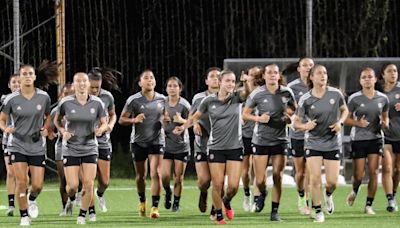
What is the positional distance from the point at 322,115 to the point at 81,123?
310 cm

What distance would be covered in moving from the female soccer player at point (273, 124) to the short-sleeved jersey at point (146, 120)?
1.82 metres

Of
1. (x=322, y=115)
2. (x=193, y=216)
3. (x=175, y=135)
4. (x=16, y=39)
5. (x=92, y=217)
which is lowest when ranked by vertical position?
(x=193, y=216)

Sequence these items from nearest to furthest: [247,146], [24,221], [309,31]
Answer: [24,221] → [247,146] → [309,31]

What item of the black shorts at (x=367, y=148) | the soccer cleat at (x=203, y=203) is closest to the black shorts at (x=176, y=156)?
the soccer cleat at (x=203, y=203)

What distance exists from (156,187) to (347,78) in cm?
855

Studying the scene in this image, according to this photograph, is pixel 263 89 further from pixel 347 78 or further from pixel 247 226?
pixel 347 78

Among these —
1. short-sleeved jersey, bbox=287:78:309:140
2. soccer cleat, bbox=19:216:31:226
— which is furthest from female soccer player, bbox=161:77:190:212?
soccer cleat, bbox=19:216:31:226

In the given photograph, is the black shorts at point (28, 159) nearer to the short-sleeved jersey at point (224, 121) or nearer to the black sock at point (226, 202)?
the short-sleeved jersey at point (224, 121)

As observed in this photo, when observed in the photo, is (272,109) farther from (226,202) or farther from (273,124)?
(226,202)

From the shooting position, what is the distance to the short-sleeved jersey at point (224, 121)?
52.4 feet

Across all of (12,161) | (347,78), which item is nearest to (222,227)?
(12,161)

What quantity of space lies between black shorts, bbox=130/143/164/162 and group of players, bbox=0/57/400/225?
0.05 ft

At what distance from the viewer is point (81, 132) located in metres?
16.0

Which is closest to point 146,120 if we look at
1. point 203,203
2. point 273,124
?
point 203,203
